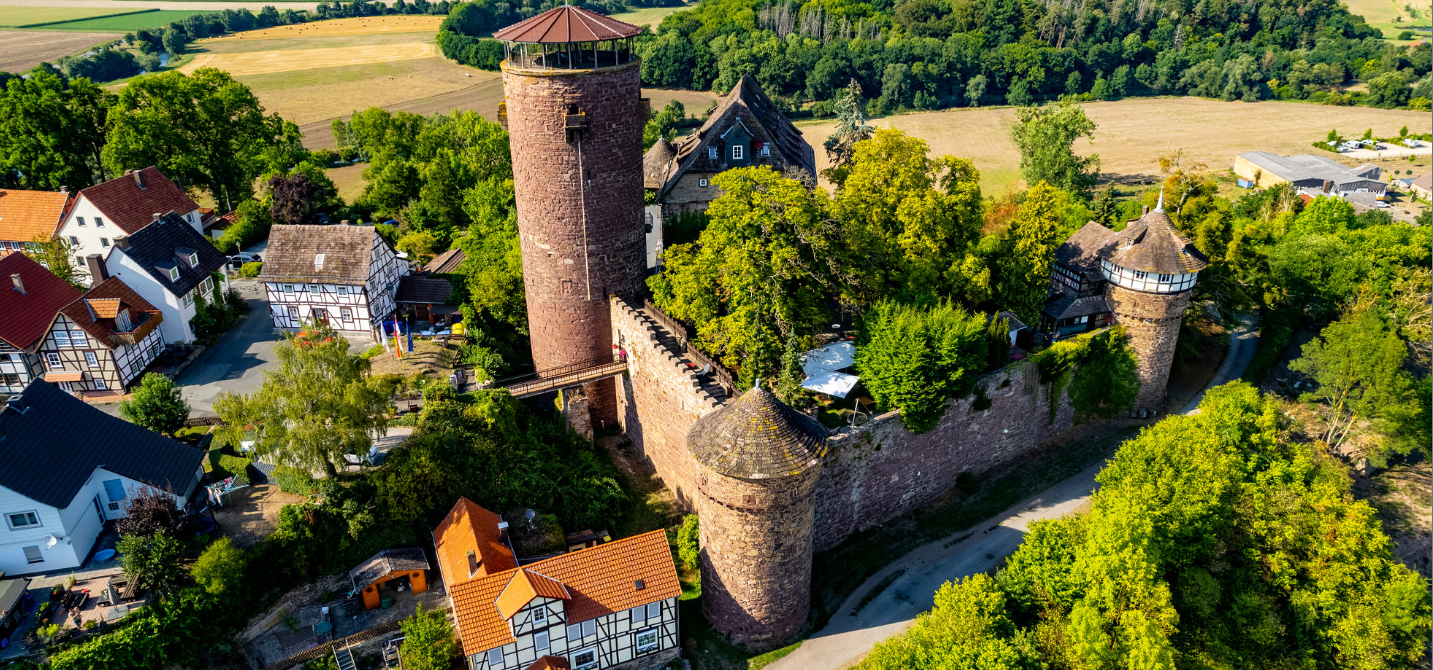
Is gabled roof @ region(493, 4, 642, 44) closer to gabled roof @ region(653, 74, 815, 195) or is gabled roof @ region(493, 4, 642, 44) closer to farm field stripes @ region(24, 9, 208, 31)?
gabled roof @ region(653, 74, 815, 195)

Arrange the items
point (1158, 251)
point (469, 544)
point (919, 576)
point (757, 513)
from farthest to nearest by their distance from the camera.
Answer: point (1158, 251), point (919, 576), point (469, 544), point (757, 513)

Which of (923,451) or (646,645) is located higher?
(923,451)


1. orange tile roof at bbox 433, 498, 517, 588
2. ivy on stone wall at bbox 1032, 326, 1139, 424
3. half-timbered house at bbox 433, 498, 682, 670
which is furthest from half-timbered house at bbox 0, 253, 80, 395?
ivy on stone wall at bbox 1032, 326, 1139, 424

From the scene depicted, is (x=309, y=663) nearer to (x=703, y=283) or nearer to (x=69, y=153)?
(x=703, y=283)

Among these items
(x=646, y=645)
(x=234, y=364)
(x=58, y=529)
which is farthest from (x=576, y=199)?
(x=234, y=364)

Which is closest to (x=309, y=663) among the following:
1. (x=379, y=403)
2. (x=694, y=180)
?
(x=379, y=403)

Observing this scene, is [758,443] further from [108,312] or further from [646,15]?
[646,15]

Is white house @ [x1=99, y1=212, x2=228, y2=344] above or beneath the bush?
above
